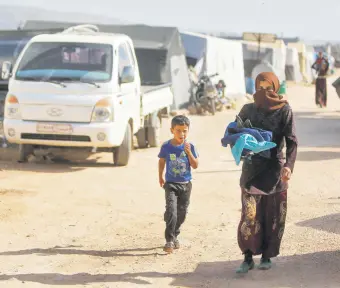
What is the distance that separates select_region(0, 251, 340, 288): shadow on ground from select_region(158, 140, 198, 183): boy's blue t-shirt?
2.52 feet

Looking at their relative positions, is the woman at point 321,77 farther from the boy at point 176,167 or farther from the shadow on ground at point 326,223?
the boy at point 176,167

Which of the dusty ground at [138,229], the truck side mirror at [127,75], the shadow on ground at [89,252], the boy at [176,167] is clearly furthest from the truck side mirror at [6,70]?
the boy at [176,167]

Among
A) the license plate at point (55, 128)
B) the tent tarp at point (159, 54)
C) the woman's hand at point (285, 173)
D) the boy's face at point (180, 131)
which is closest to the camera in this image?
the woman's hand at point (285, 173)

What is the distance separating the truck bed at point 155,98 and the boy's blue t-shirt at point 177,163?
6.25 meters

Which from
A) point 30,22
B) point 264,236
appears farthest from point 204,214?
point 30,22

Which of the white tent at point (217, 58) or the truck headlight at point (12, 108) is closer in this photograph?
the truck headlight at point (12, 108)

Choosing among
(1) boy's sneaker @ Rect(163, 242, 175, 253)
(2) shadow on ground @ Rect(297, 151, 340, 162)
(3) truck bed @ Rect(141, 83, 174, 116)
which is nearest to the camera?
(1) boy's sneaker @ Rect(163, 242, 175, 253)

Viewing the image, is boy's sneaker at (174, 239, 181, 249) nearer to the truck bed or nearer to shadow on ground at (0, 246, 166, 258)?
shadow on ground at (0, 246, 166, 258)

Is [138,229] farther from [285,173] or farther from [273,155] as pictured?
[285,173]

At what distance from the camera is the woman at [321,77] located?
2305 centimetres

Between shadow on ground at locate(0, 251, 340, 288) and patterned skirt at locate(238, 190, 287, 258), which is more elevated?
patterned skirt at locate(238, 190, 287, 258)

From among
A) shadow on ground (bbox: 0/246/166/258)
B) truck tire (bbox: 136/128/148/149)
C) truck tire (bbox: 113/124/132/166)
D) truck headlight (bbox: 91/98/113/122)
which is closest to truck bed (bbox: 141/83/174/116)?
truck tire (bbox: 136/128/148/149)

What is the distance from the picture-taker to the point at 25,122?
432 inches

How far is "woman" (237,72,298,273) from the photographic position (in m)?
5.74
